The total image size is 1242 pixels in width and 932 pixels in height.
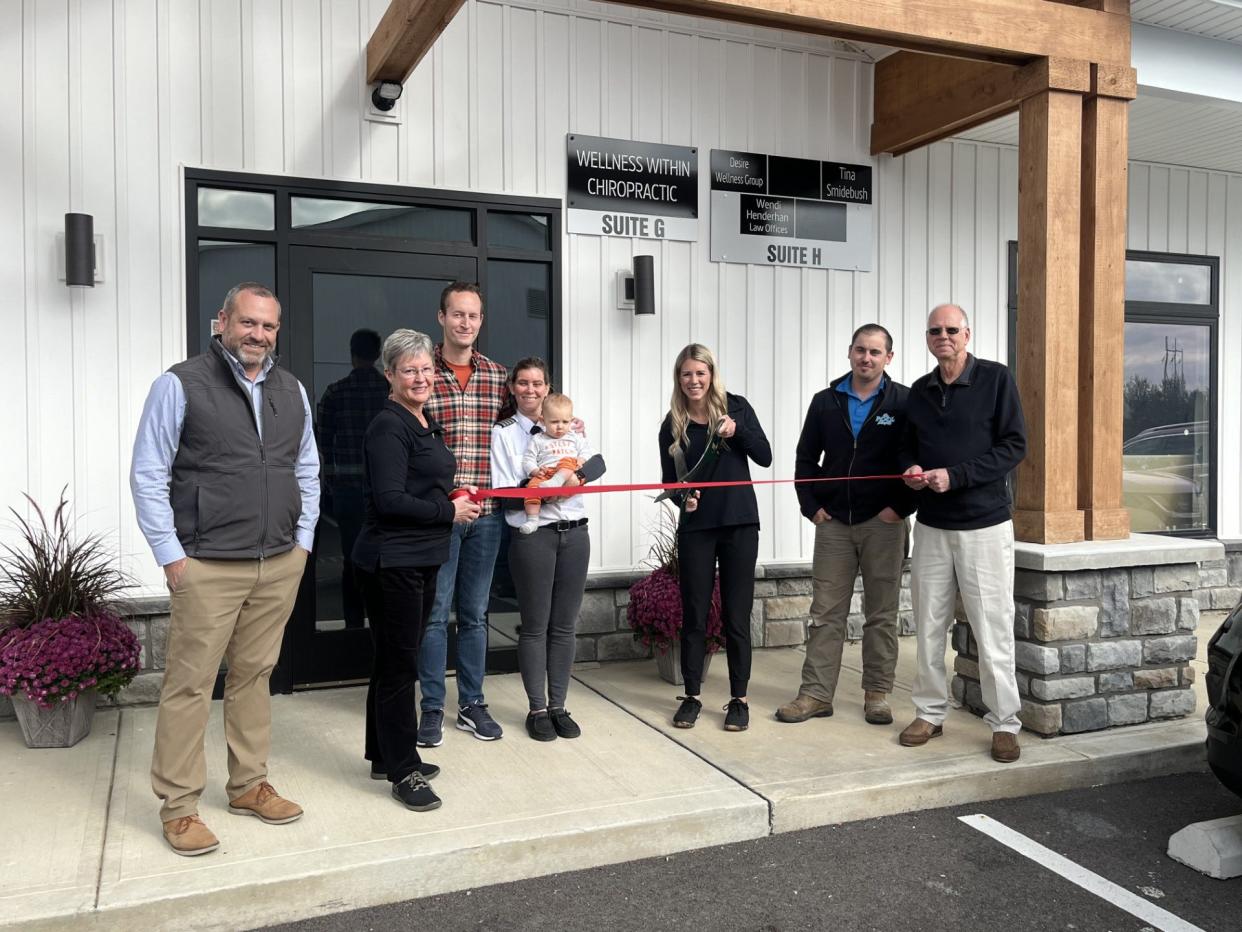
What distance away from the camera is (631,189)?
5.84 metres

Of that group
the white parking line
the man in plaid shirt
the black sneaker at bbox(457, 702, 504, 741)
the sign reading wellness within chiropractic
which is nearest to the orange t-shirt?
the man in plaid shirt

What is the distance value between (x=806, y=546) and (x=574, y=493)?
8.75 ft

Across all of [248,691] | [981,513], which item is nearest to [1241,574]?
[981,513]

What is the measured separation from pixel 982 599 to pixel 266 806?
2.88m

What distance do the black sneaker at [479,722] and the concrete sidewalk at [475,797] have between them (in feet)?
0.22

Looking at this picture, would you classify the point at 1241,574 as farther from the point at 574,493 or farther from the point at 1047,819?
the point at 574,493

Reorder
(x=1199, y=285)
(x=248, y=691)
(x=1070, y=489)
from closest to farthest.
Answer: (x=248, y=691) → (x=1070, y=489) → (x=1199, y=285)

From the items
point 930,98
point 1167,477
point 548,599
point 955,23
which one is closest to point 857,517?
point 548,599

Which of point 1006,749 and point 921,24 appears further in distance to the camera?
point 921,24

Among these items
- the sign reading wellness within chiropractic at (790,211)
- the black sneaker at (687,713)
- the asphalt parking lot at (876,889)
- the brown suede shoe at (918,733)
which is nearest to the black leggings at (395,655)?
the asphalt parking lot at (876,889)

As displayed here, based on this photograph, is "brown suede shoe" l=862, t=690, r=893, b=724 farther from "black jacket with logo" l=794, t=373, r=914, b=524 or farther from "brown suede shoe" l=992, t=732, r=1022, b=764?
"black jacket with logo" l=794, t=373, r=914, b=524

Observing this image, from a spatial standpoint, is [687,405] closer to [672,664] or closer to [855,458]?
[855,458]

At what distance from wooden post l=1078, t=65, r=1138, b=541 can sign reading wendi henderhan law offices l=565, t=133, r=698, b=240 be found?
2208 mm

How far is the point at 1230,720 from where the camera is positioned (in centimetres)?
326
